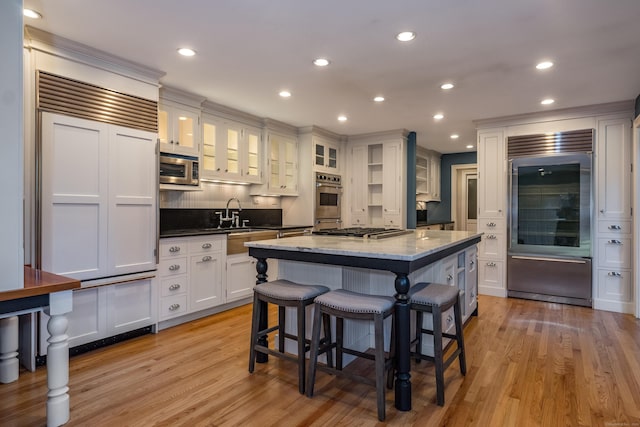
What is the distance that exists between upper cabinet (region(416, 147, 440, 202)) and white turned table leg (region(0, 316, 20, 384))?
6.25 m

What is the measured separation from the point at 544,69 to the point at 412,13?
162 cm

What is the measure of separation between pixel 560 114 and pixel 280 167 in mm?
3559

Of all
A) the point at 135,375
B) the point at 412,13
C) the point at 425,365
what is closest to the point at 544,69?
the point at 412,13

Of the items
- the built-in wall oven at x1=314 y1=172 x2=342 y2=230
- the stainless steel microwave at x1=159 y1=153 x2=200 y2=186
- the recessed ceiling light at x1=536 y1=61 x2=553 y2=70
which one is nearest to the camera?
the recessed ceiling light at x1=536 y1=61 x2=553 y2=70

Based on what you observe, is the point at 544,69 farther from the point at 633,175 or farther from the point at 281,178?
the point at 281,178

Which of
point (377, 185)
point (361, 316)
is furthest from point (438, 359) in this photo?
point (377, 185)

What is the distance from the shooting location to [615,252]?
166 inches

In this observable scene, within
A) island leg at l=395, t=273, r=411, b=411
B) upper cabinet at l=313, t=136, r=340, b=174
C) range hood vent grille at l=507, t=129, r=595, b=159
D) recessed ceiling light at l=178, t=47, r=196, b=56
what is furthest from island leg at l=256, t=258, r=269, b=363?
range hood vent grille at l=507, t=129, r=595, b=159

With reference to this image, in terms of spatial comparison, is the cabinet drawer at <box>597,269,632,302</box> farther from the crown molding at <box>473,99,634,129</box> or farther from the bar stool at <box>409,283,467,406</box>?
the bar stool at <box>409,283,467,406</box>

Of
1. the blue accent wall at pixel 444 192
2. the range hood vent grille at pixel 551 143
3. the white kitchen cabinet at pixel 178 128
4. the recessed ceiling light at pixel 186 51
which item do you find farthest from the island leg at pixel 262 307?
the blue accent wall at pixel 444 192

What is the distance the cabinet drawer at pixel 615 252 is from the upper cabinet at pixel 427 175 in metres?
3.32

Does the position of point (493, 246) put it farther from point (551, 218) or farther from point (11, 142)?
point (11, 142)

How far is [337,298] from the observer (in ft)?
7.12

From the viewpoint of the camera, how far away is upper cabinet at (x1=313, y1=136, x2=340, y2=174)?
218 inches
